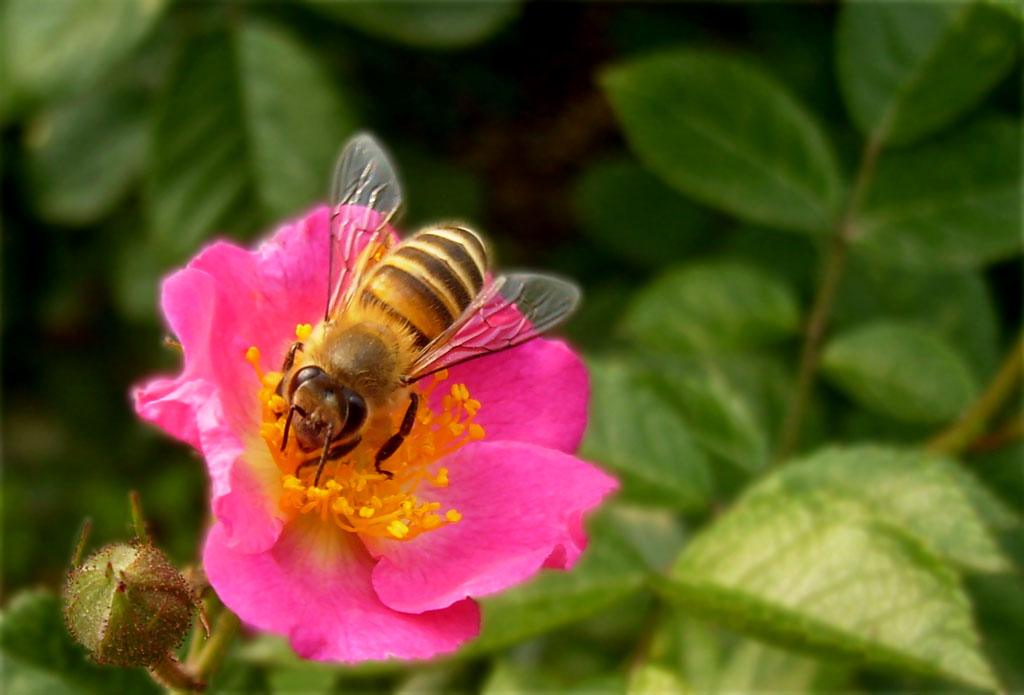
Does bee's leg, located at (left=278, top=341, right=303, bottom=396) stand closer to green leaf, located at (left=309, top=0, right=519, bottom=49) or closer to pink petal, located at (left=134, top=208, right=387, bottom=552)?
pink petal, located at (left=134, top=208, right=387, bottom=552)

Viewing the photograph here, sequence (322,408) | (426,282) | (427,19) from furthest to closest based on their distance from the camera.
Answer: (427,19)
(426,282)
(322,408)

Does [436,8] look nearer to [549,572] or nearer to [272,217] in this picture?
[272,217]

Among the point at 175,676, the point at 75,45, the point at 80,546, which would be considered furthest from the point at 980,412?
the point at 75,45

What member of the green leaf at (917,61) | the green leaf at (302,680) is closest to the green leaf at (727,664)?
the green leaf at (302,680)

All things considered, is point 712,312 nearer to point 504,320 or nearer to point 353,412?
point 504,320

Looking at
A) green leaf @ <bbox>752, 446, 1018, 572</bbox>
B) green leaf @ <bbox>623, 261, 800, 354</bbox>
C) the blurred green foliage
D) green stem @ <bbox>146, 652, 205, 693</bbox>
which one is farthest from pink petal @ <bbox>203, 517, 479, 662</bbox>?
green leaf @ <bbox>623, 261, 800, 354</bbox>

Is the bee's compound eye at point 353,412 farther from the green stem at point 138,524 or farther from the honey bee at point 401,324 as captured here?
the green stem at point 138,524

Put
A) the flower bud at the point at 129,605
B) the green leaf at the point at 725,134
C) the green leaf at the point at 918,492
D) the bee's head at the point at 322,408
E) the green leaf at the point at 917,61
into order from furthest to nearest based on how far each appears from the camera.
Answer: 1. the green leaf at the point at 725,134
2. the green leaf at the point at 917,61
3. the green leaf at the point at 918,492
4. the bee's head at the point at 322,408
5. the flower bud at the point at 129,605
